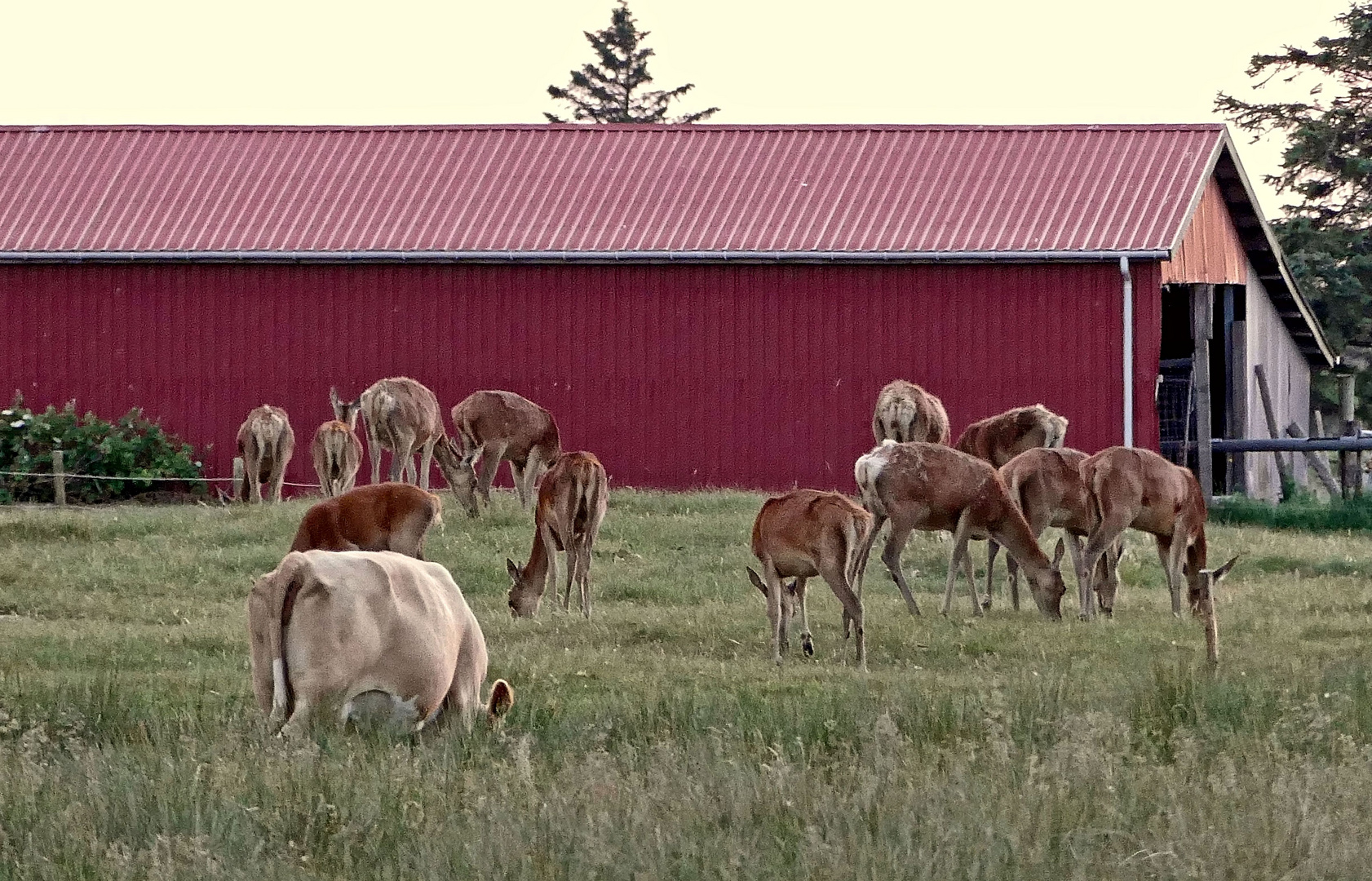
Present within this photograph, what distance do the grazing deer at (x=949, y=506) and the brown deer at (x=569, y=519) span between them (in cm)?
187

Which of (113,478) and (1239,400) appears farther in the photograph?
(1239,400)

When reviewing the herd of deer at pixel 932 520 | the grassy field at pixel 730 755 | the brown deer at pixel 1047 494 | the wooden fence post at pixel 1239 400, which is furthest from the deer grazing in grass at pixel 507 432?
the wooden fence post at pixel 1239 400

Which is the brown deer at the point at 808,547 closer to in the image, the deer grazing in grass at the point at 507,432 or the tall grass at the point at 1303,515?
the deer grazing in grass at the point at 507,432

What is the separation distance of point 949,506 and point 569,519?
2.61m

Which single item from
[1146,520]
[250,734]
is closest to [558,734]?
[250,734]

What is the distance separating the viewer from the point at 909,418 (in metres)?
20.9

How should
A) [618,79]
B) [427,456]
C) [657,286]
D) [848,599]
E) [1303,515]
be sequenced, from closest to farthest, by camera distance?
1. [848,599]
2. [1303,515]
3. [427,456]
4. [657,286]
5. [618,79]

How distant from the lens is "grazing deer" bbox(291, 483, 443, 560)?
1465 centimetres

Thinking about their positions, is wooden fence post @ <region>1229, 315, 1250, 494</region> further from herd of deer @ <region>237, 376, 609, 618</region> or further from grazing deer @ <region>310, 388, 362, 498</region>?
grazing deer @ <region>310, 388, 362, 498</region>

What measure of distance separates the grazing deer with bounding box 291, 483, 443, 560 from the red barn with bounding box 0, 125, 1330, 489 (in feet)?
38.4

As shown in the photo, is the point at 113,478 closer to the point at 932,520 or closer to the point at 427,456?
the point at 427,456

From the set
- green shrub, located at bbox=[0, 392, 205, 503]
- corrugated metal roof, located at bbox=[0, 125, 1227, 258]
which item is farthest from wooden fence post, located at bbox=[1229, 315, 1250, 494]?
green shrub, located at bbox=[0, 392, 205, 503]

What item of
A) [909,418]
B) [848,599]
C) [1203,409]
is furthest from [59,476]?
[848,599]

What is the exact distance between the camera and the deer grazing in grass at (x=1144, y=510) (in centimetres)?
1527
